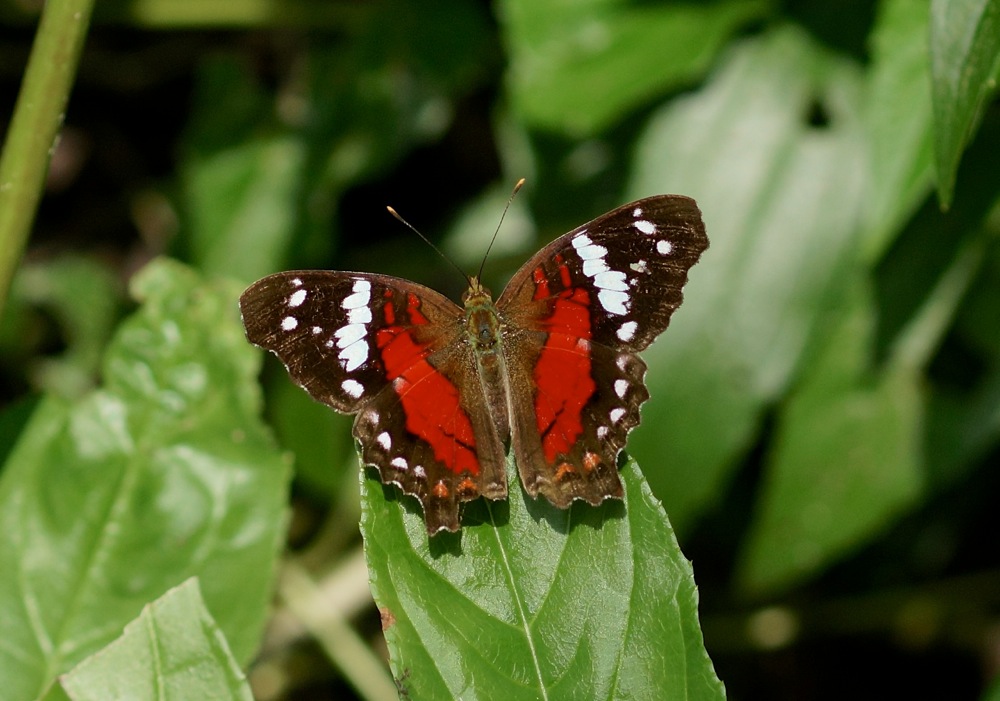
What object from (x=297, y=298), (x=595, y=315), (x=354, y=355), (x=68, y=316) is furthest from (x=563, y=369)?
(x=68, y=316)

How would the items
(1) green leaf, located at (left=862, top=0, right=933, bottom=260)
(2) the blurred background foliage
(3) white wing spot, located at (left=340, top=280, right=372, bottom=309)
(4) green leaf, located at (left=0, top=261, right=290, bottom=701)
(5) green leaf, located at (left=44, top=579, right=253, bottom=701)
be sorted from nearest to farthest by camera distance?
(5) green leaf, located at (left=44, top=579, right=253, bottom=701)
(4) green leaf, located at (left=0, top=261, right=290, bottom=701)
(3) white wing spot, located at (left=340, top=280, right=372, bottom=309)
(1) green leaf, located at (left=862, top=0, right=933, bottom=260)
(2) the blurred background foliage

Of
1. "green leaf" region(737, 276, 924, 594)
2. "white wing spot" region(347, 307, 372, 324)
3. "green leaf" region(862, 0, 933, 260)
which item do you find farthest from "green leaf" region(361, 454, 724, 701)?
"green leaf" region(737, 276, 924, 594)

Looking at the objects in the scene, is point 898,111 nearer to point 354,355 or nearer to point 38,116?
point 354,355

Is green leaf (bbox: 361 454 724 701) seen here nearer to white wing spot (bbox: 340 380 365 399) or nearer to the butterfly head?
white wing spot (bbox: 340 380 365 399)

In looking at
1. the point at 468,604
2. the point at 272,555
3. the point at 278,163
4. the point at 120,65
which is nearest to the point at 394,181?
the point at 278,163

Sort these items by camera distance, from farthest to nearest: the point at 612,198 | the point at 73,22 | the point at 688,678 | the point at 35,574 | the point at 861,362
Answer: the point at 612,198 → the point at 861,362 → the point at 35,574 → the point at 73,22 → the point at 688,678

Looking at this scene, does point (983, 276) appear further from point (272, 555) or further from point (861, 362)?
point (272, 555)

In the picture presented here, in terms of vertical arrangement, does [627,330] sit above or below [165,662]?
above
